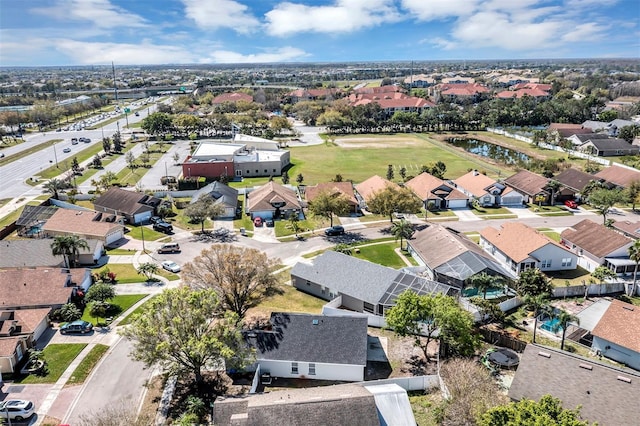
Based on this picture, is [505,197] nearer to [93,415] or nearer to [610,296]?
[610,296]

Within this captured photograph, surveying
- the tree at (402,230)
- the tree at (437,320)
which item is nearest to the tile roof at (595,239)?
the tree at (402,230)

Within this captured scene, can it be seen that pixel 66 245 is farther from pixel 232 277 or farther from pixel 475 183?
pixel 475 183

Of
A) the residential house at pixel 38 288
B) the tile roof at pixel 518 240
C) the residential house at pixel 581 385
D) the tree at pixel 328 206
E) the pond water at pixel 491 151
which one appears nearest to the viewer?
the residential house at pixel 581 385

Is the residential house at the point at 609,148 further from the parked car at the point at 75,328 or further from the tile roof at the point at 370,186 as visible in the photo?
the parked car at the point at 75,328

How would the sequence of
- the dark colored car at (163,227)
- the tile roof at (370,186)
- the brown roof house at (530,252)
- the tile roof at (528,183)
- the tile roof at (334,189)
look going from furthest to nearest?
the tile roof at (528,183), the tile roof at (370,186), the tile roof at (334,189), the dark colored car at (163,227), the brown roof house at (530,252)

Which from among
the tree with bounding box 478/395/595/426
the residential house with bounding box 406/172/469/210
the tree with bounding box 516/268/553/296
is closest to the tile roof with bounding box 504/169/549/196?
the residential house with bounding box 406/172/469/210

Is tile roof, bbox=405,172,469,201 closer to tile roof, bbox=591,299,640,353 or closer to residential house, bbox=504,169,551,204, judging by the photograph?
residential house, bbox=504,169,551,204

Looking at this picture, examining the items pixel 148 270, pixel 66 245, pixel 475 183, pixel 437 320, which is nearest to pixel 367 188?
pixel 475 183
